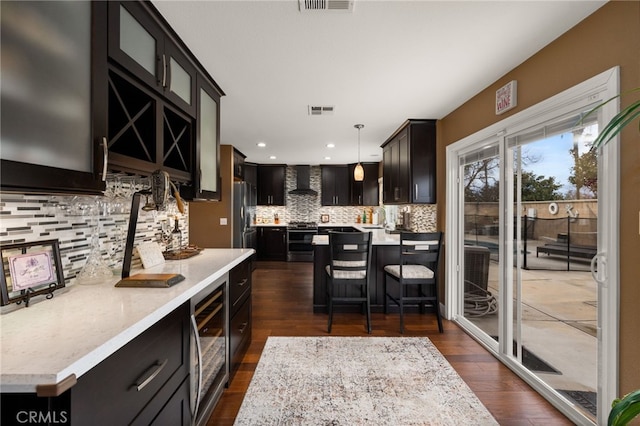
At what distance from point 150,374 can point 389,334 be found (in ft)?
8.51

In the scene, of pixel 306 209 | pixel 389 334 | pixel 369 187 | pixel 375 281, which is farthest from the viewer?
pixel 306 209

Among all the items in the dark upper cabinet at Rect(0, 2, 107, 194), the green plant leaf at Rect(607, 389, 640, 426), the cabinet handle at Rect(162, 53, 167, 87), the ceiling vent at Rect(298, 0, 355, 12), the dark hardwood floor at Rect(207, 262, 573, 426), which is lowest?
the dark hardwood floor at Rect(207, 262, 573, 426)

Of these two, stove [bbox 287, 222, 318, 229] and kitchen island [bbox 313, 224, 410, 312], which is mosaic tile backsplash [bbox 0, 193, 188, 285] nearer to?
kitchen island [bbox 313, 224, 410, 312]

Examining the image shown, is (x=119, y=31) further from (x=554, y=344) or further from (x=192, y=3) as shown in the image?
(x=554, y=344)

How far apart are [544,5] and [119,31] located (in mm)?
2265

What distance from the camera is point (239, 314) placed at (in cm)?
245

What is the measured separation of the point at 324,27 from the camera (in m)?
1.89

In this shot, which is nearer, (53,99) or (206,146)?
(53,99)

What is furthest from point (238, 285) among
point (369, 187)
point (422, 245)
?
point (369, 187)

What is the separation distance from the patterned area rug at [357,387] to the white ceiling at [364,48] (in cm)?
248

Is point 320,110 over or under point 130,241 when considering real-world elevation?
over

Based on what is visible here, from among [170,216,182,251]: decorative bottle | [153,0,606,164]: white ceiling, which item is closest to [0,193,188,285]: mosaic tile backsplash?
[170,216,182,251]: decorative bottle

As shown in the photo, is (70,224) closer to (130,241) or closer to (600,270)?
(130,241)

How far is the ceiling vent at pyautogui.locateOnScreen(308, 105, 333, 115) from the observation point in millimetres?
3379
